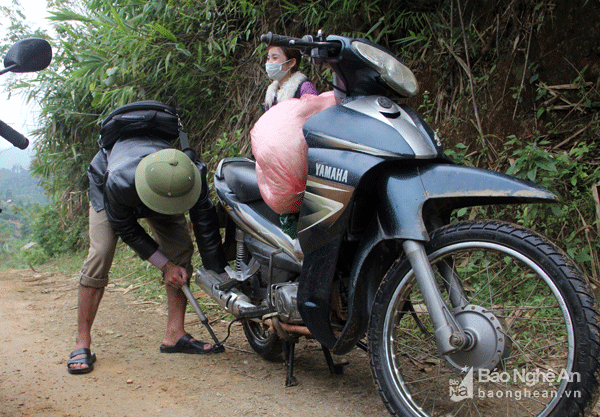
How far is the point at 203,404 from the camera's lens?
7.39ft

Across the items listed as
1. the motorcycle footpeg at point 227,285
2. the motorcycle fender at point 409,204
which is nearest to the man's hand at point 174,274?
the motorcycle footpeg at point 227,285

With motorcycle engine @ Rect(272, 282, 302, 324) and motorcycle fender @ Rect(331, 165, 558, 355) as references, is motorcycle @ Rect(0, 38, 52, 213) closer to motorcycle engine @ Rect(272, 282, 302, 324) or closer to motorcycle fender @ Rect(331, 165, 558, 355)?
motorcycle engine @ Rect(272, 282, 302, 324)

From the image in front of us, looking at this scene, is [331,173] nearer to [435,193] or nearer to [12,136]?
[435,193]

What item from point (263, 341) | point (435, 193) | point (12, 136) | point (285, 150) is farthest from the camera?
point (263, 341)

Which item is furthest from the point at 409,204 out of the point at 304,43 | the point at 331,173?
the point at 304,43

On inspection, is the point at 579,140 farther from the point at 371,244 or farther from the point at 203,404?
the point at 203,404

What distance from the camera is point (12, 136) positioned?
1994 mm

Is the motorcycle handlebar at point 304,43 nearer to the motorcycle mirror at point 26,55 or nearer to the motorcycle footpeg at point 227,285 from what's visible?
the motorcycle mirror at point 26,55

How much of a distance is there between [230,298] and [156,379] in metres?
0.53

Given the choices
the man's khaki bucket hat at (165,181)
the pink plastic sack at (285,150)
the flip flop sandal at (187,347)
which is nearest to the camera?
the pink plastic sack at (285,150)

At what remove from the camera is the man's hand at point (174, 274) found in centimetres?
290

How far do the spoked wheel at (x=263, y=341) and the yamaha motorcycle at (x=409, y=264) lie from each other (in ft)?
1.06

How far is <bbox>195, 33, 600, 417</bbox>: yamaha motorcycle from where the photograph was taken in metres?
1.59

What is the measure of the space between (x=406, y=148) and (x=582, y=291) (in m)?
0.69
